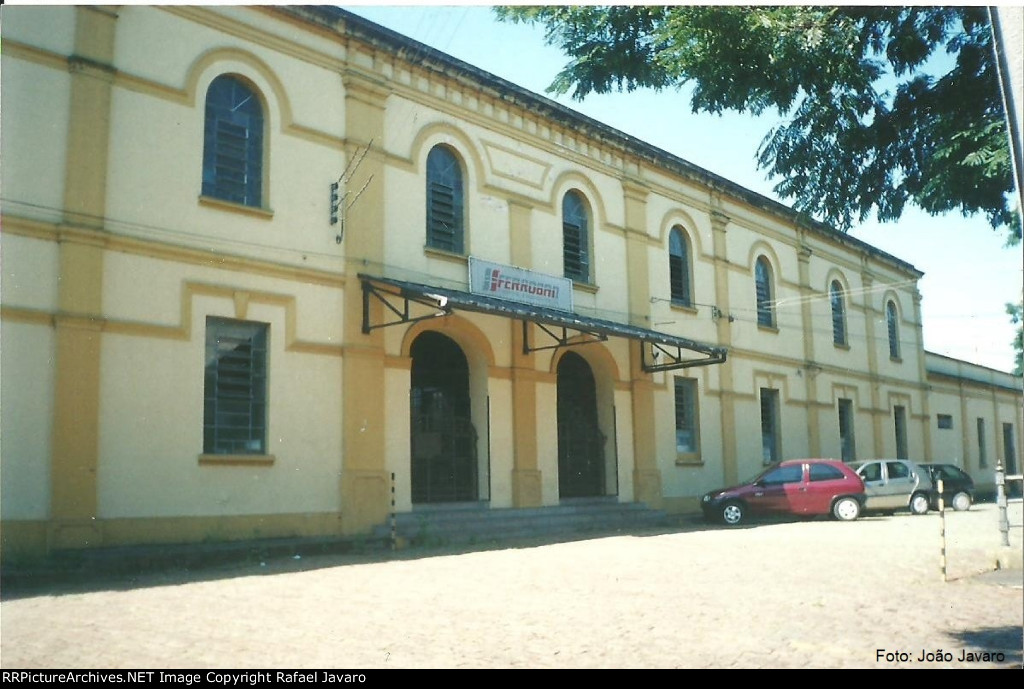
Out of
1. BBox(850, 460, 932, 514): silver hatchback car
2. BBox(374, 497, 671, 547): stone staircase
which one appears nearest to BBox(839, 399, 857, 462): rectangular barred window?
BBox(850, 460, 932, 514): silver hatchback car

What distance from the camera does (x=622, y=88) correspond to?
8156 millimetres

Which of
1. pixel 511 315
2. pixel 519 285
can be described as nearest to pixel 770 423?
pixel 519 285

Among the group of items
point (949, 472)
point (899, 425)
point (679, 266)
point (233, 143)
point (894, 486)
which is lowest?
point (894, 486)

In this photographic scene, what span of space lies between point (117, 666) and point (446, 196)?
37.6 ft

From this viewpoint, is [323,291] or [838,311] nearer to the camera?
[323,291]

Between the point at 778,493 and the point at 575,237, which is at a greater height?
the point at 575,237

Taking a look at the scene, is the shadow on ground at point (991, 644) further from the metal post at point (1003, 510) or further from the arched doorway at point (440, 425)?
the arched doorway at point (440, 425)

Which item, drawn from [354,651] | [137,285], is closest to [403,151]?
[137,285]

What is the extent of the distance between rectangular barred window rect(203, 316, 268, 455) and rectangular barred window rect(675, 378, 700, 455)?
10692 mm

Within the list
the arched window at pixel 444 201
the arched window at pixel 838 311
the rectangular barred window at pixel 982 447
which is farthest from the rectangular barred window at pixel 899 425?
the arched window at pixel 444 201

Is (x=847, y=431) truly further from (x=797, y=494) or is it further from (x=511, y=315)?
A: (x=511, y=315)

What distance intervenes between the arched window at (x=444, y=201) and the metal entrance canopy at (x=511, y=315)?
1201 mm

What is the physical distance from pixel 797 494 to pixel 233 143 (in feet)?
42.3

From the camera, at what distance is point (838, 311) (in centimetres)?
2577
